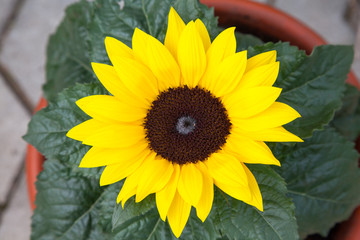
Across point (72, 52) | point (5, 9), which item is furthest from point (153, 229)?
point (5, 9)

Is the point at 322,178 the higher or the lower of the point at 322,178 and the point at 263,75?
the lower

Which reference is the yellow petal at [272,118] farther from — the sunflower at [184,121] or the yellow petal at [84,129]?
the yellow petal at [84,129]

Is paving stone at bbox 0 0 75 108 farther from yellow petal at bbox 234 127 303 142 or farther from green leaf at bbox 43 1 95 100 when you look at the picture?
yellow petal at bbox 234 127 303 142

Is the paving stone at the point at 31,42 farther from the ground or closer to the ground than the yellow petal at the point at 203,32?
closer to the ground

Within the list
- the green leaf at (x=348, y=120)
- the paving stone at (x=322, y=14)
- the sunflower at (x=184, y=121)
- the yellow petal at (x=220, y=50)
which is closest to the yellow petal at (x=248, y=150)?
the sunflower at (x=184, y=121)

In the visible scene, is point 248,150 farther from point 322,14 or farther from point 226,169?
point 322,14

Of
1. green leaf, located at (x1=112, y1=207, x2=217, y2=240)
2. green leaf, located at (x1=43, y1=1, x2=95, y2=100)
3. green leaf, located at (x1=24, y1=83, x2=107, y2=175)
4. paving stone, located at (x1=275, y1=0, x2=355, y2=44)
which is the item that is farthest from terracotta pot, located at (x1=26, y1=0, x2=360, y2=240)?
paving stone, located at (x1=275, y1=0, x2=355, y2=44)
